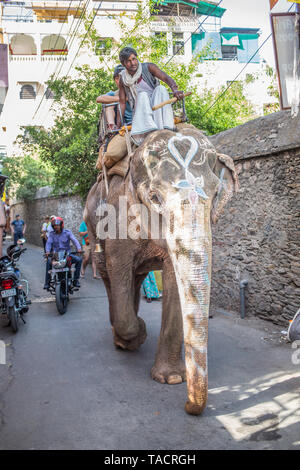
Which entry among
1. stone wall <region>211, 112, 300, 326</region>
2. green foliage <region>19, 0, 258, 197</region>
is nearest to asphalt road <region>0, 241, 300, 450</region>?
stone wall <region>211, 112, 300, 326</region>

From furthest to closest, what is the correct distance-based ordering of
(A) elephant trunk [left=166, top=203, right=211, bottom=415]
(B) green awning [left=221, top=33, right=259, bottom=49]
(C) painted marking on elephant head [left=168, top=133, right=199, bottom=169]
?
(B) green awning [left=221, top=33, right=259, bottom=49] < (C) painted marking on elephant head [left=168, top=133, right=199, bottom=169] < (A) elephant trunk [left=166, top=203, right=211, bottom=415]

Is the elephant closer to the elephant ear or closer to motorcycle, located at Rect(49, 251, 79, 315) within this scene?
the elephant ear

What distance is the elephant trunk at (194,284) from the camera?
128 inches

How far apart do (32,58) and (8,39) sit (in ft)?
6.94

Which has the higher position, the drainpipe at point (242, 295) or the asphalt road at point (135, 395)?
the drainpipe at point (242, 295)

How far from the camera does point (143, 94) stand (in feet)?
15.4

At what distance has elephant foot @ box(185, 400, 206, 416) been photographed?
3464 mm

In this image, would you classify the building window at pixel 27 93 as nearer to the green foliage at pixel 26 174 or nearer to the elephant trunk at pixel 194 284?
the green foliage at pixel 26 174

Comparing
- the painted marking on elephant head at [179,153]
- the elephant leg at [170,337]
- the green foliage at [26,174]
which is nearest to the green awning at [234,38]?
the green foliage at [26,174]

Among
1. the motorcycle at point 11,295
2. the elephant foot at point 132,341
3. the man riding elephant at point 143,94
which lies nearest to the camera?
the man riding elephant at point 143,94

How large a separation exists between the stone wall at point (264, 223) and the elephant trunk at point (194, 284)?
3322 mm

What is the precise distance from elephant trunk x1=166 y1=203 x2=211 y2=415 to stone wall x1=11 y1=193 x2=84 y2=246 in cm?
1348

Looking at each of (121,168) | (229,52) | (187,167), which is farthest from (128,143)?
(229,52)
